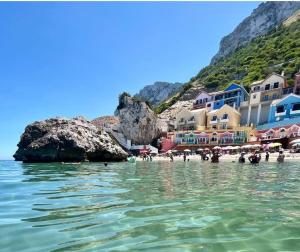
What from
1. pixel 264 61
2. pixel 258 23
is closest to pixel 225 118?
pixel 264 61

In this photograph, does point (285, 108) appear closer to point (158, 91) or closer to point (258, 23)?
point (258, 23)

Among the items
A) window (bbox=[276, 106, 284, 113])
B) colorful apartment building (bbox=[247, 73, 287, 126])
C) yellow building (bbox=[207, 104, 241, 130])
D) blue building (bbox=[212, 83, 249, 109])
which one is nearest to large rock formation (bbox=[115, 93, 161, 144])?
yellow building (bbox=[207, 104, 241, 130])

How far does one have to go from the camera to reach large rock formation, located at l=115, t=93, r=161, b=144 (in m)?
79.5

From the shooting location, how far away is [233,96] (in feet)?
261

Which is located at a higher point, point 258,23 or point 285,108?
point 258,23

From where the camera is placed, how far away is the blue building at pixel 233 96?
7819cm

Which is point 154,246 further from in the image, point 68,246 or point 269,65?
point 269,65

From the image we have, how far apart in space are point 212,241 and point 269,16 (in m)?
164

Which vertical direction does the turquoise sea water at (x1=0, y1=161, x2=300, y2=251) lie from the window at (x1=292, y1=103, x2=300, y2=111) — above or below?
below

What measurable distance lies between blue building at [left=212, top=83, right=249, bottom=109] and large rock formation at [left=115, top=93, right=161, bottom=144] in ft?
57.6

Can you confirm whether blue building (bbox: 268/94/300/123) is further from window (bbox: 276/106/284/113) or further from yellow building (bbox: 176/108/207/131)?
yellow building (bbox: 176/108/207/131)

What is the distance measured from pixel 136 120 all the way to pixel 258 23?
10324 centimetres

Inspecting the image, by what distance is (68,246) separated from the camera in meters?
5.29

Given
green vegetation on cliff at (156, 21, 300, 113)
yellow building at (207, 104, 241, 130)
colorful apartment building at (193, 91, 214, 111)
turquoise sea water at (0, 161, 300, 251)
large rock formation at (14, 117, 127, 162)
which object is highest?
green vegetation on cliff at (156, 21, 300, 113)
